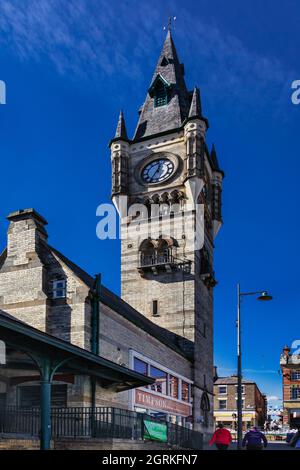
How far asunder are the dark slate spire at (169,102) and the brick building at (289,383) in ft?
135

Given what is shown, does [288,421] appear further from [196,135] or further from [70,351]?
[70,351]

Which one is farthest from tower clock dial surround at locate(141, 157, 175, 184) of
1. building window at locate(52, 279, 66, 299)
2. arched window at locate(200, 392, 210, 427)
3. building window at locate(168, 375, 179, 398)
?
building window at locate(52, 279, 66, 299)

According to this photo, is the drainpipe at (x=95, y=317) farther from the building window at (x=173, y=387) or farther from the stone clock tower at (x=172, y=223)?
the stone clock tower at (x=172, y=223)

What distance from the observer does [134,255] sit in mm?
40656

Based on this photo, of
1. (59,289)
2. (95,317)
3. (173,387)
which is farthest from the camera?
(173,387)

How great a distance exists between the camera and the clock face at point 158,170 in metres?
41.9

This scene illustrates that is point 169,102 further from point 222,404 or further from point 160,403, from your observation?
point 222,404

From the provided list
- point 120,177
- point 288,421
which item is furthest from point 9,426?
point 288,421

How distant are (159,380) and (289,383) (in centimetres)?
4746

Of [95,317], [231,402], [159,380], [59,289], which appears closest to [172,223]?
[159,380]

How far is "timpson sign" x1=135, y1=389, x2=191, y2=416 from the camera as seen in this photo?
88.5 feet

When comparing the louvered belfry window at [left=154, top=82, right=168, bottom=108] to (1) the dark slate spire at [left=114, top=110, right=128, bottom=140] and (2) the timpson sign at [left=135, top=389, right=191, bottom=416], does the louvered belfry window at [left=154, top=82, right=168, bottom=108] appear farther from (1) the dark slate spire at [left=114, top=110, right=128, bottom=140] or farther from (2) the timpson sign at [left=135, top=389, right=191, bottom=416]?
(2) the timpson sign at [left=135, top=389, right=191, bottom=416]

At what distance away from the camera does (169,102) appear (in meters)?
47.0

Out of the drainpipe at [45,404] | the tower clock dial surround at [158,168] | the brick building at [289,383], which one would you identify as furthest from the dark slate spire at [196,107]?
the brick building at [289,383]
